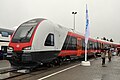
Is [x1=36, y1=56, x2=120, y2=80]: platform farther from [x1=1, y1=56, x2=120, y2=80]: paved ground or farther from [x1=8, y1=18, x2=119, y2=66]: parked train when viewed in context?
[x1=8, y1=18, x2=119, y2=66]: parked train

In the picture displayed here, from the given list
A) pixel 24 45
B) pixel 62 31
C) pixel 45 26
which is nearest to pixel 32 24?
pixel 45 26

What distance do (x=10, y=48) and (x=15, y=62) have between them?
0.99 m

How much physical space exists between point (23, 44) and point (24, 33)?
0.94 metres

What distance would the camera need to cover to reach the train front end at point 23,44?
13640mm

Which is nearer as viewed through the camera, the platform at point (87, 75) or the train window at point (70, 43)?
the platform at point (87, 75)

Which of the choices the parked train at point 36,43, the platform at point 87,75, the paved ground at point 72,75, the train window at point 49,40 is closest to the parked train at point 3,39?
the parked train at point 36,43

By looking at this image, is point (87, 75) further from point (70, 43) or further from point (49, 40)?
point (70, 43)

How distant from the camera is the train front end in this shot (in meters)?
13.6

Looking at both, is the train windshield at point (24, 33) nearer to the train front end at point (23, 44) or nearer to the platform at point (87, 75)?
the train front end at point (23, 44)

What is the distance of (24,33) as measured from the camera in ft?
47.9

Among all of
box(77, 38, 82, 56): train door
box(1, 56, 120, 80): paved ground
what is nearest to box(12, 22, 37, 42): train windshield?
box(1, 56, 120, 80): paved ground

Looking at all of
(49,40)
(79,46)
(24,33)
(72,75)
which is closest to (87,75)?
(72,75)

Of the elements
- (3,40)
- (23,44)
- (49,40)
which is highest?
(3,40)

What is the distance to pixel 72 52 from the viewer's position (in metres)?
21.7
